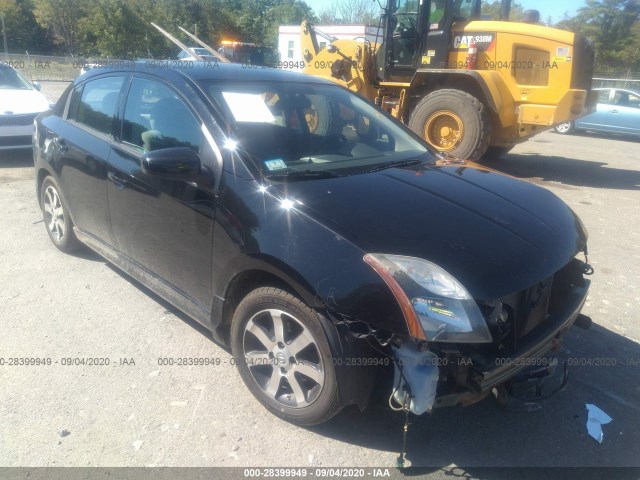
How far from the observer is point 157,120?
3299mm

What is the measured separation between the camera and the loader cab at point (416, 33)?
341 inches

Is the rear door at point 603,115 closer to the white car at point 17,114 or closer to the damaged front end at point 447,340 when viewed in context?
the white car at point 17,114

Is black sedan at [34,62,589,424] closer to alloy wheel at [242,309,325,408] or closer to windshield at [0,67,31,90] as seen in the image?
alloy wheel at [242,309,325,408]

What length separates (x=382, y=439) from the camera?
261 cm

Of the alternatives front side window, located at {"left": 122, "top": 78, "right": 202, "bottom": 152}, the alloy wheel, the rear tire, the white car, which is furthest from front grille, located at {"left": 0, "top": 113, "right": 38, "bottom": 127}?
the alloy wheel

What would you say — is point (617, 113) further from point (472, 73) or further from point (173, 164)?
point (173, 164)

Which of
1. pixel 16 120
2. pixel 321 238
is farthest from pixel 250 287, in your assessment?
pixel 16 120

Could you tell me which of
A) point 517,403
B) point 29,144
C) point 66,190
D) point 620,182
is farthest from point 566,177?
point 29,144

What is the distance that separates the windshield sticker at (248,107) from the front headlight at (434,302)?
1317 mm

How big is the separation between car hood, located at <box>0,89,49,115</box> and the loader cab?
6080 millimetres

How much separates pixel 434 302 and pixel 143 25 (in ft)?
123

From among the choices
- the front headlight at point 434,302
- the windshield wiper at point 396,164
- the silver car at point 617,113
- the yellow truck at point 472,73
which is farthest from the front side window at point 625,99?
the front headlight at point 434,302

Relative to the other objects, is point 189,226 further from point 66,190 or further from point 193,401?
point 66,190

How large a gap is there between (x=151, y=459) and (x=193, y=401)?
451 millimetres
